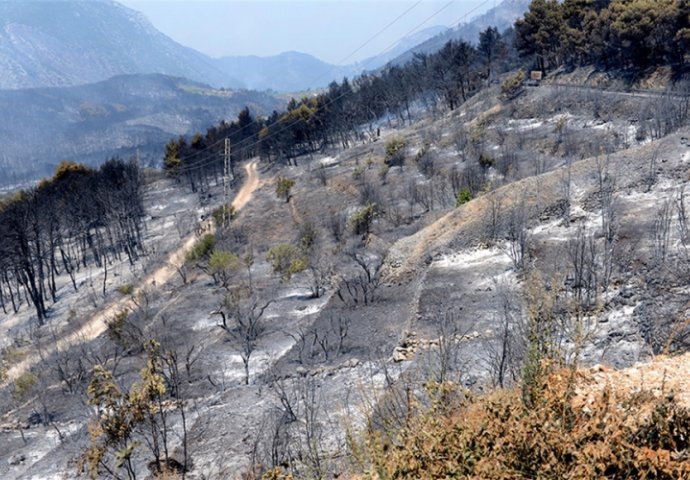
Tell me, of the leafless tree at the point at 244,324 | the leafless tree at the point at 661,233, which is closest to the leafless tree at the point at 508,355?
the leafless tree at the point at 661,233

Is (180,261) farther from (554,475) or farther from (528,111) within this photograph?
(554,475)

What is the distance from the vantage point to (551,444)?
460 cm

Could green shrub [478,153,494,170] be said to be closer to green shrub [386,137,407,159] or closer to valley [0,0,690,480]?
valley [0,0,690,480]

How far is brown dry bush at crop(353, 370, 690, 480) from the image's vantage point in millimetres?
4449

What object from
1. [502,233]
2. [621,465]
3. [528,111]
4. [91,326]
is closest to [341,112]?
[528,111]

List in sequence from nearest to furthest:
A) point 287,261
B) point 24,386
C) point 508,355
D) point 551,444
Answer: point 551,444 < point 508,355 < point 24,386 < point 287,261

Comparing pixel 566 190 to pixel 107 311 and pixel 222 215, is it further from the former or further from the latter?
pixel 222 215

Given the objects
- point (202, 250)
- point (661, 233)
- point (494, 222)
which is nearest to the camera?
point (661, 233)

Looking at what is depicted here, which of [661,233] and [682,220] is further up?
[682,220]

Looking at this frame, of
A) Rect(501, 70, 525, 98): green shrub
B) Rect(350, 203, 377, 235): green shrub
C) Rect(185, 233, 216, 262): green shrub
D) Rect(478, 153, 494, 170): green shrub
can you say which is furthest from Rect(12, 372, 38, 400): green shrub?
Rect(501, 70, 525, 98): green shrub

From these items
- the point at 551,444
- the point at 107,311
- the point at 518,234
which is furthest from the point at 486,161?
the point at 551,444

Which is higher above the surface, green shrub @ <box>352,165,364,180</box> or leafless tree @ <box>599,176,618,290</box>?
green shrub @ <box>352,165,364,180</box>

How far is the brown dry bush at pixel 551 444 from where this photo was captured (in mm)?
4449

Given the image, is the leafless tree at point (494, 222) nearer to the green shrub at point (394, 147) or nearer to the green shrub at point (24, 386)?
the green shrub at point (24, 386)
